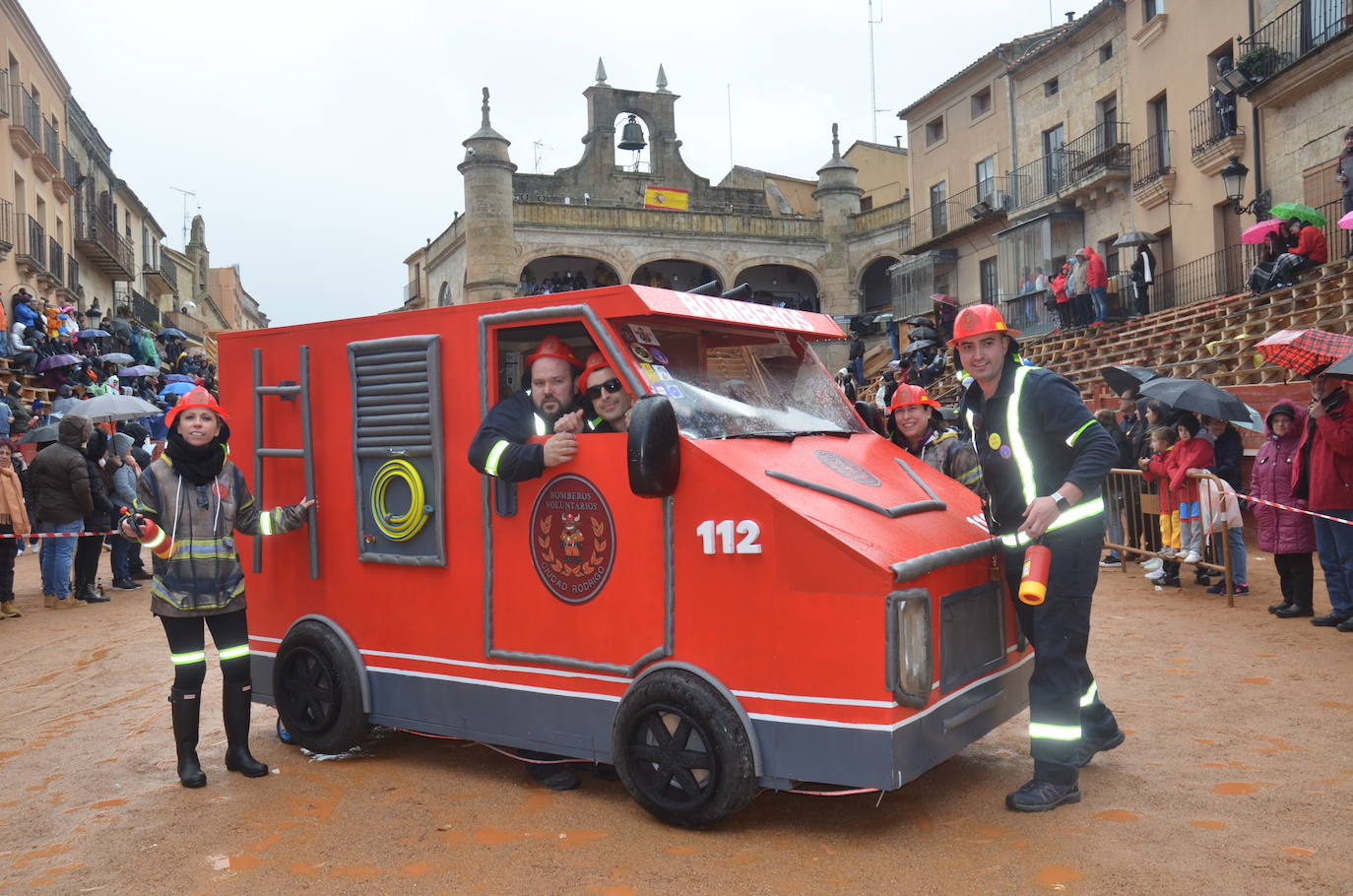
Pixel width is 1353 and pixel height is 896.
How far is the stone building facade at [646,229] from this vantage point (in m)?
42.5

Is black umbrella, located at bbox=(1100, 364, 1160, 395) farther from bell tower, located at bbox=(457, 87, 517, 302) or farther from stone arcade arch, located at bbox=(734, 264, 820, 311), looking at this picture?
stone arcade arch, located at bbox=(734, 264, 820, 311)

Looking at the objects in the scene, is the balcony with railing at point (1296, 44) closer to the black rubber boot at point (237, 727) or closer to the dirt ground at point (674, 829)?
the dirt ground at point (674, 829)

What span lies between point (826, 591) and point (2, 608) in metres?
10.9

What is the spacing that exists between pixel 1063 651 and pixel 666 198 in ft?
153

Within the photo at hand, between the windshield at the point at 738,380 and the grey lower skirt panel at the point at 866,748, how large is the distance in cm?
133

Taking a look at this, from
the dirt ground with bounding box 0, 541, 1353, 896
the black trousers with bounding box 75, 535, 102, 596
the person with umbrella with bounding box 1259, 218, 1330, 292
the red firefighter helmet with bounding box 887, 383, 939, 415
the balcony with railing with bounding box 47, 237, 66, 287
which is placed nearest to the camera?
the dirt ground with bounding box 0, 541, 1353, 896

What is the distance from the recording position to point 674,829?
4461mm

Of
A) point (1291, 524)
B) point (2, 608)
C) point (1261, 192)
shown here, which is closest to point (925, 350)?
point (1261, 192)

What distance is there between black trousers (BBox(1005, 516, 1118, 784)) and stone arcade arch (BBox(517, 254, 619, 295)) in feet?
133

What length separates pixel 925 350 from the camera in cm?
2973

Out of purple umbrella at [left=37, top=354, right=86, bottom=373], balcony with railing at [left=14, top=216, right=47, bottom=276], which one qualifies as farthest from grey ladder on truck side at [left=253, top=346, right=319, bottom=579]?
balcony with railing at [left=14, top=216, right=47, bottom=276]

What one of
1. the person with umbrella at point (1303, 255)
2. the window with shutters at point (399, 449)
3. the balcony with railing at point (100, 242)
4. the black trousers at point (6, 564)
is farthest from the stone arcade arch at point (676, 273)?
the window with shutters at point (399, 449)

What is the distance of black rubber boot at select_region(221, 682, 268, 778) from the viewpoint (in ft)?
18.0

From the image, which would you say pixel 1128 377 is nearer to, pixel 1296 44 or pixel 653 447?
pixel 653 447
